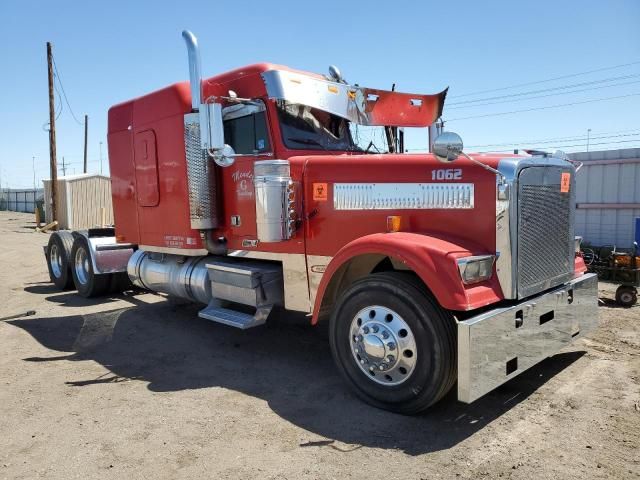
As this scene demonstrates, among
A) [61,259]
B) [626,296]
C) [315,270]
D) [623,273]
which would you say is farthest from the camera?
[61,259]

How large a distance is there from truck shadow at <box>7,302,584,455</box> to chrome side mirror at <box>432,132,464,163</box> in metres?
1.90

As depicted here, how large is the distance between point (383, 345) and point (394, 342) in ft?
0.31

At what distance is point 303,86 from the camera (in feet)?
17.2

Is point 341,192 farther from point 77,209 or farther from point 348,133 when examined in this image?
point 77,209

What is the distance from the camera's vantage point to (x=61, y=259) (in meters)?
9.86

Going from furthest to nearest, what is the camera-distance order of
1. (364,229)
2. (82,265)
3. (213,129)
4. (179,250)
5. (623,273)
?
(82,265), (623,273), (179,250), (213,129), (364,229)

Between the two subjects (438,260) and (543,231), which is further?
(543,231)

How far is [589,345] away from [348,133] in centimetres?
337

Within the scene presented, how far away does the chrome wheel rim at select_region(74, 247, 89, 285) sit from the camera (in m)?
9.10

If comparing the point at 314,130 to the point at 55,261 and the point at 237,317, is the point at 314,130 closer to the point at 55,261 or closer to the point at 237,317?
the point at 237,317

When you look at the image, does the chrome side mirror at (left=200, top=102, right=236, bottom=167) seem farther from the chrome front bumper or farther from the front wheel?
the chrome front bumper

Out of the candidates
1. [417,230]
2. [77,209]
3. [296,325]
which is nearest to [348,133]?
[417,230]

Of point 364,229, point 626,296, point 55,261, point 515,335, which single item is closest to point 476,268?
point 515,335

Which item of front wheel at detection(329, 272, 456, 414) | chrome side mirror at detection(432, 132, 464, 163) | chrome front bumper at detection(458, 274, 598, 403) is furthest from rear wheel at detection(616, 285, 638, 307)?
chrome side mirror at detection(432, 132, 464, 163)
